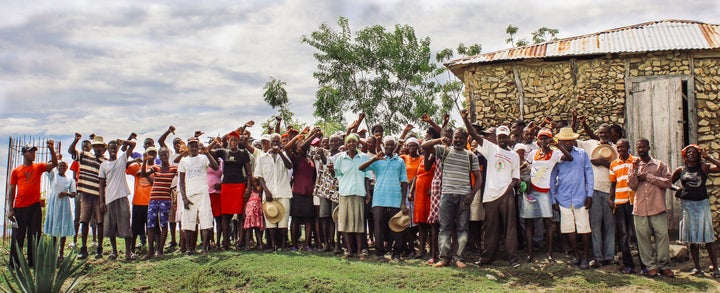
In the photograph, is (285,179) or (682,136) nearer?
(285,179)

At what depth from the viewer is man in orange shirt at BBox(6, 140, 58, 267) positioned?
9.07 meters

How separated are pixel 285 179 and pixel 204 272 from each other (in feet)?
5.99

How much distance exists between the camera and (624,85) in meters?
10.9

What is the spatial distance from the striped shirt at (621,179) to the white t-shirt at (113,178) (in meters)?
6.86

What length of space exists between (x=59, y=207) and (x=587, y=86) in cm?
890

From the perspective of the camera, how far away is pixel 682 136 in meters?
10.5

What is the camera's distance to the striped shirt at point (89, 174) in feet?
30.6

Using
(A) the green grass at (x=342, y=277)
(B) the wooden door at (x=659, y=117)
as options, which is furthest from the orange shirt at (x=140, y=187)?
(B) the wooden door at (x=659, y=117)

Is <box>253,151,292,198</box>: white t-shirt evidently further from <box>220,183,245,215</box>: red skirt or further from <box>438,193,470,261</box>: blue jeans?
<box>438,193,470,261</box>: blue jeans

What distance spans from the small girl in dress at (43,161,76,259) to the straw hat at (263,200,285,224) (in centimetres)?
303

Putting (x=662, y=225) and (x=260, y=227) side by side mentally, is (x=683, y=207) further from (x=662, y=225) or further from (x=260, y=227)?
(x=260, y=227)

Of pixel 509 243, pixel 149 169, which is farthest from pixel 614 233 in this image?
pixel 149 169

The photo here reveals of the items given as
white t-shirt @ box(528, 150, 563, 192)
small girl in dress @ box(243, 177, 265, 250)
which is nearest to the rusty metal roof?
white t-shirt @ box(528, 150, 563, 192)

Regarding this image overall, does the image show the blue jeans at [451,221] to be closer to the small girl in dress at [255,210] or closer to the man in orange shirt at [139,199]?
the small girl in dress at [255,210]
